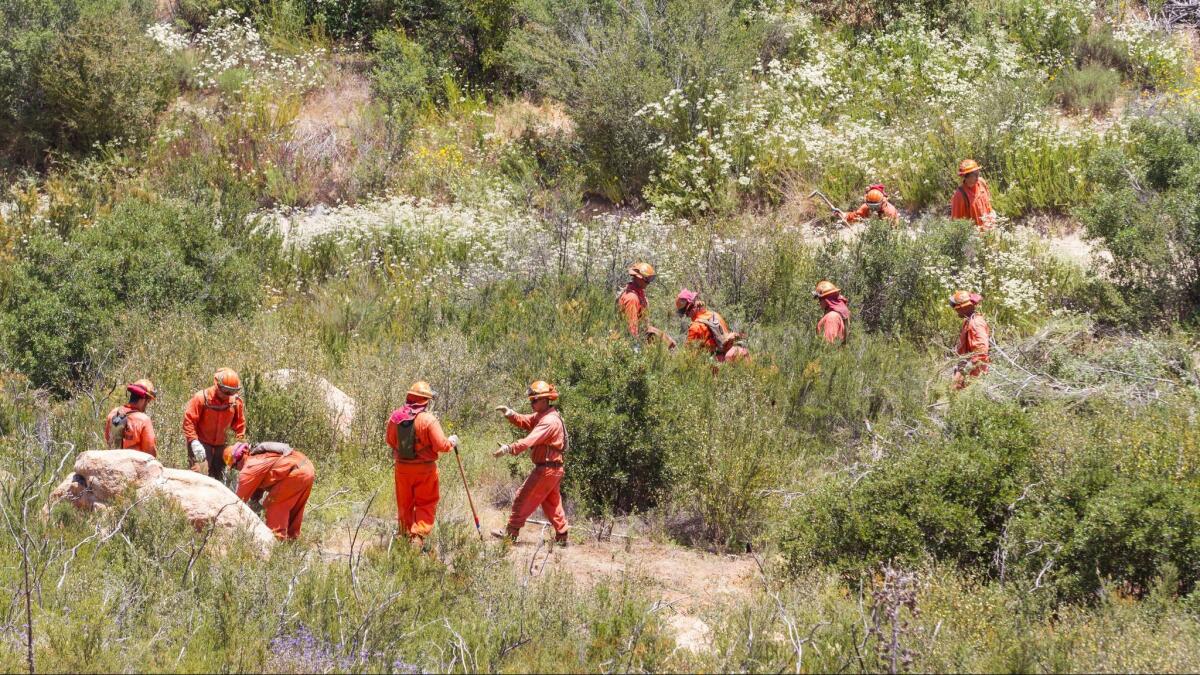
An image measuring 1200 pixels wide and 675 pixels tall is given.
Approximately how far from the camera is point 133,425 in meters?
10.2

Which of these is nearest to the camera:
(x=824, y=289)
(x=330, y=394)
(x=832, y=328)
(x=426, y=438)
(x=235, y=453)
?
(x=426, y=438)

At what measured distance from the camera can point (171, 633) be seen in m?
7.59

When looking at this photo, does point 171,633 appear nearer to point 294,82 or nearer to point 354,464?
point 354,464

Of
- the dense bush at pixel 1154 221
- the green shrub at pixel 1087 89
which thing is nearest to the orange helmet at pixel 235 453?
the dense bush at pixel 1154 221

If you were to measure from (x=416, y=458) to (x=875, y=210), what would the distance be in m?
7.96

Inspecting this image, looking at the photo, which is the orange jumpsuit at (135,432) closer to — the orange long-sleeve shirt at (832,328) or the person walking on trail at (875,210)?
the orange long-sleeve shirt at (832,328)

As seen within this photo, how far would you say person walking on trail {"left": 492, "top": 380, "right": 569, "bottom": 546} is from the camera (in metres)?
9.90

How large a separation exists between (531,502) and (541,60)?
11687mm

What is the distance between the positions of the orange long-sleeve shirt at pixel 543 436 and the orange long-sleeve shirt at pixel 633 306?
357cm

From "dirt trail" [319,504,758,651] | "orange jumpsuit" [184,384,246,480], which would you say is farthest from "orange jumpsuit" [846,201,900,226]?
"orange jumpsuit" [184,384,246,480]

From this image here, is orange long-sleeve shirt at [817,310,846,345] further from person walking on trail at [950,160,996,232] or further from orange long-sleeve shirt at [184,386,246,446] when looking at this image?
orange long-sleeve shirt at [184,386,246,446]

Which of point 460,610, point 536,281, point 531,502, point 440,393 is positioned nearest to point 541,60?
point 536,281

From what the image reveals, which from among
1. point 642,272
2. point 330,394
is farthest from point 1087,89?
point 330,394

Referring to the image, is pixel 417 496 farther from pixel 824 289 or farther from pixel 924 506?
A: pixel 824 289
